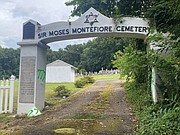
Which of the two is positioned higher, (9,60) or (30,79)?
(9,60)

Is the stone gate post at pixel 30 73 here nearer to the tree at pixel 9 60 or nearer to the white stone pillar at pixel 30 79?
the white stone pillar at pixel 30 79

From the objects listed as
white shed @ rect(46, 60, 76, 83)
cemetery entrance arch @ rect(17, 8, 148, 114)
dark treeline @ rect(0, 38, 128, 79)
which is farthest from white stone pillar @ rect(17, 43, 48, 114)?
dark treeline @ rect(0, 38, 128, 79)

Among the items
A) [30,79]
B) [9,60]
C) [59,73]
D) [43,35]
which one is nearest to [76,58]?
[9,60]

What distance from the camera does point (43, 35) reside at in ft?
29.0

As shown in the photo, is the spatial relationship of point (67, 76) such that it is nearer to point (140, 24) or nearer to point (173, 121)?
point (140, 24)

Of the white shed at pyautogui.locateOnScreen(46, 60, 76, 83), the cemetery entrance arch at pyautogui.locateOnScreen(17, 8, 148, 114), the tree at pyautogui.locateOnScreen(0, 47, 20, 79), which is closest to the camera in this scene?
the cemetery entrance arch at pyautogui.locateOnScreen(17, 8, 148, 114)

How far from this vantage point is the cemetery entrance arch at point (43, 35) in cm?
809

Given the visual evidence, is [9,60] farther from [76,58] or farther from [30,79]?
[30,79]

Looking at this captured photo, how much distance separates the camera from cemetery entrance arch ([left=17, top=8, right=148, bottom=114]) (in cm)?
809

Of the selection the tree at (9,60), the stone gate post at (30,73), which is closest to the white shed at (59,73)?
the tree at (9,60)

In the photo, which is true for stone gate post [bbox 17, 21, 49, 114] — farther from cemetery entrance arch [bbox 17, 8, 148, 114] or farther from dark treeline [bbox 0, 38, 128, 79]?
dark treeline [bbox 0, 38, 128, 79]

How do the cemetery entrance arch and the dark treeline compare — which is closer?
the cemetery entrance arch

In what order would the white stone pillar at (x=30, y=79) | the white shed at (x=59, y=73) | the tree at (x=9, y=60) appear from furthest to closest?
the tree at (x=9, y=60) < the white shed at (x=59, y=73) < the white stone pillar at (x=30, y=79)

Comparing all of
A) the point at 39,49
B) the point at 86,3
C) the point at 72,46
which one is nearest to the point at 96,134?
the point at 39,49
